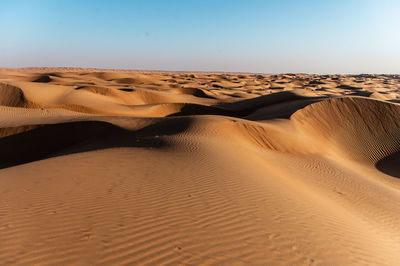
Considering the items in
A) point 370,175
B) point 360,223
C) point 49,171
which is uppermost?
point 49,171

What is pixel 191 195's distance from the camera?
5.22 meters

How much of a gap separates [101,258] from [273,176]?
518cm

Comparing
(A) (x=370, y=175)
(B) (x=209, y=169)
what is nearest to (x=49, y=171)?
(B) (x=209, y=169)

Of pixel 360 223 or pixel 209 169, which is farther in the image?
pixel 209 169

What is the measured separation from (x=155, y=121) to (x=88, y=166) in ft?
20.4

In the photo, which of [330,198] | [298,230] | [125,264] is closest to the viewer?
[125,264]

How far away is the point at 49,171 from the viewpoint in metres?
6.53

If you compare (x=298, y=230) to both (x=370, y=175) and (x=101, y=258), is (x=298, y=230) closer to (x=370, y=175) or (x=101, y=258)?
(x=101, y=258)

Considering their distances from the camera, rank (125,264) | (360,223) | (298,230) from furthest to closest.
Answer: (360,223) → (298,230) → (125,264)

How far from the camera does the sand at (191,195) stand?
3.48 metres

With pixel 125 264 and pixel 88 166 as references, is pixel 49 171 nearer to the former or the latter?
pixel 88 166

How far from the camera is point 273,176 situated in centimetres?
739

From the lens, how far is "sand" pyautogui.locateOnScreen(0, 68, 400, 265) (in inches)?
137

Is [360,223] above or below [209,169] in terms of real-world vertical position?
below
